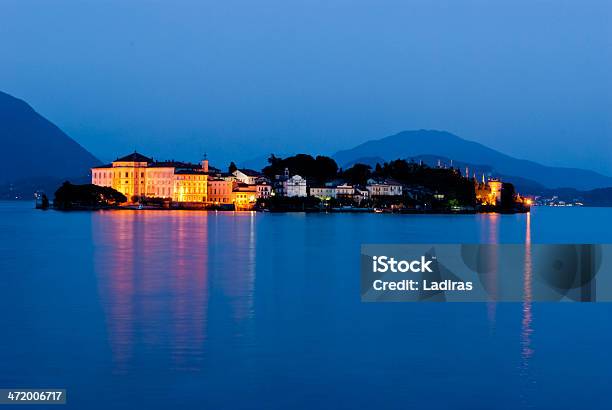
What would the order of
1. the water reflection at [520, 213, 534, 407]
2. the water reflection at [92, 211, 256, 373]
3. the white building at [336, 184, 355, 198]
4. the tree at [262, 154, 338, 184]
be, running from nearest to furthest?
the water reflection at [520, 213, 534, 407], the water reflection at [92, 211, 256, 373], the white building at [336, 184, 355, 198], the tree at [262, 154, 338, 184]

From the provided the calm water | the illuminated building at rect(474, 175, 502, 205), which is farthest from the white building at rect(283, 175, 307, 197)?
the calm water

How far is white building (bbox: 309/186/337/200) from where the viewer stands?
286ft

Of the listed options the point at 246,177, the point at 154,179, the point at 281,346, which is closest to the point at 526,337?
the point at 281,346

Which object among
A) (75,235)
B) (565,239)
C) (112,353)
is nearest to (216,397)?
(112,353)

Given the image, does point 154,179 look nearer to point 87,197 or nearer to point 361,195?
point 87,197

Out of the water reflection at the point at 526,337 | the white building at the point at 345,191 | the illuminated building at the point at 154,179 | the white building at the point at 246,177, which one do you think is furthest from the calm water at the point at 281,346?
the white building at the point at 345,191

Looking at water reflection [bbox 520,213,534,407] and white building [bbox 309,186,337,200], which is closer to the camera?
water reflection [bbox 520,213,534,407]

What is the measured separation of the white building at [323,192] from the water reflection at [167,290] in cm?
5355

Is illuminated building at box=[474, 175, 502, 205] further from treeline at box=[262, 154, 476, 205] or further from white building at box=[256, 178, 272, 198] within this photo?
white building at box=[256, 178, 272, 198]

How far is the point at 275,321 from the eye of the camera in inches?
511

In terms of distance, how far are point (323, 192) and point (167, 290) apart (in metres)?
71.3

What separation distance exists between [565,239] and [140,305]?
33.8 metres

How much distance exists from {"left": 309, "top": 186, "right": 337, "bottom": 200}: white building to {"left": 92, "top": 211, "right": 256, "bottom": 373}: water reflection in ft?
176

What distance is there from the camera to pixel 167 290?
16.6 meters
